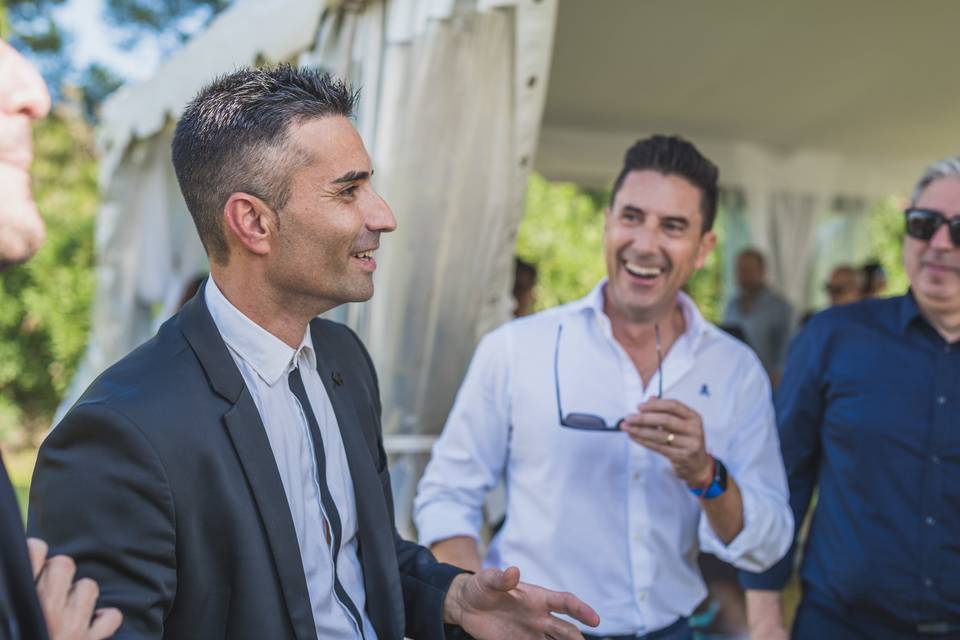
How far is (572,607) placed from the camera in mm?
1659

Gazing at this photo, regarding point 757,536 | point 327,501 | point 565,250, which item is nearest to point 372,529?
point 327,501

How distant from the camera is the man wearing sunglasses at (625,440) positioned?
231cm

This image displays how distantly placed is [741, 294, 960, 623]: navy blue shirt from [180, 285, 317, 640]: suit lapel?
1694 millimetres

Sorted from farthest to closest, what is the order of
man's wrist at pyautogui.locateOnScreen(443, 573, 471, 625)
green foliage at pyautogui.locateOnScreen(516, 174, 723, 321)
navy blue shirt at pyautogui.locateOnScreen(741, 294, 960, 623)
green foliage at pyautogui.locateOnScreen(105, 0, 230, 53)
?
green foliage at pyautogui.locateOnScreen(105, 0, 230, 53)
green foliage at pyautogui.locateOnScreen(516, 174, 723, 321)
navy blue shirt at pyautogui.locateOnScreen(741, 294, 960, 623)
man's wrist at pyautogui.locateOnScreen(443, 573, 471, 625)

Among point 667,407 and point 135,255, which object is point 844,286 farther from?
point 667,407

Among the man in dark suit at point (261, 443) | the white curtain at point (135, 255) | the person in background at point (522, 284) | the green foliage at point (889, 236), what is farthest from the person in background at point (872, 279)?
the green foliage at point (889, 236)

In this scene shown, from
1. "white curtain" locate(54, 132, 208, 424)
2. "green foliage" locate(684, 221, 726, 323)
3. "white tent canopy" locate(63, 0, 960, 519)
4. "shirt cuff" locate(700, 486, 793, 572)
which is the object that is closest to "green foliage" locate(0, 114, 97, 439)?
"white tent canopy" locate(63, 0, 960, 519)

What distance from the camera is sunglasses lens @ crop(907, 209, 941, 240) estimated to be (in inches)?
101

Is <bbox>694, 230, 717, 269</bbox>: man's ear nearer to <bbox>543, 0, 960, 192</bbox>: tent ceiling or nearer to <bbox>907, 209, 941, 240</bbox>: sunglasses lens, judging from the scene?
<bbox>907, 209, 941, 240</bbox>: sunglasses lens

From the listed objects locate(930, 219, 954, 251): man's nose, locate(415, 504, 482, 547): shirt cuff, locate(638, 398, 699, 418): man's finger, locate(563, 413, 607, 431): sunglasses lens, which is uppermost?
locate(930, 219, 954, 251): man's nose

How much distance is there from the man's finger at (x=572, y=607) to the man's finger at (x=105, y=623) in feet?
2.58

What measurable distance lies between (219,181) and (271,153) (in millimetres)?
110

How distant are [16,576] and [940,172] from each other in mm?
2595

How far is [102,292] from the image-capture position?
6871 millimetres
